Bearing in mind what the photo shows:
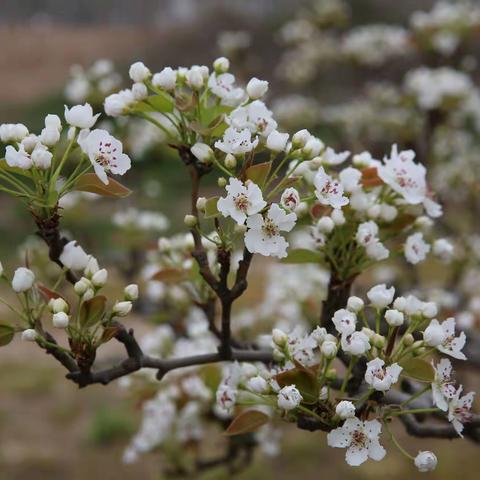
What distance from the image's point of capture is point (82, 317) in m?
1.21

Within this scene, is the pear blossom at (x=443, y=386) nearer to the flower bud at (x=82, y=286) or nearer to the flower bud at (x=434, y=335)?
the flower bud at (x=434, y=335)

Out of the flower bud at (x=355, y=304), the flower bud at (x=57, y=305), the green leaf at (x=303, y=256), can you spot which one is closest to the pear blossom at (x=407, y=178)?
the green leaf at (x=303, y=256)

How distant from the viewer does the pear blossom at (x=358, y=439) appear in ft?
3.60

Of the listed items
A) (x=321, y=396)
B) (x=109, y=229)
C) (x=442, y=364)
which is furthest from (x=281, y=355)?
(x=109, y=229)

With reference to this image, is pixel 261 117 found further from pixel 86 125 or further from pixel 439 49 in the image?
pixel 439 49

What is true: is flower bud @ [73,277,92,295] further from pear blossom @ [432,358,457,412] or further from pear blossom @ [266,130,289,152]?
pear blossom @ [432,358,457,412]

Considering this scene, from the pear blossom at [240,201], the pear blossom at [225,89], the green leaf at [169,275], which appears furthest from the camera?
the green leaf at [169,275]

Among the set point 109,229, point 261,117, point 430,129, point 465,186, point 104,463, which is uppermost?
point 261,117

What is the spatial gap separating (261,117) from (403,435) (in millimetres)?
2917

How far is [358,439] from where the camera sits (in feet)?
3.66

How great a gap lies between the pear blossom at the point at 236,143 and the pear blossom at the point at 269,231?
0.35 feet

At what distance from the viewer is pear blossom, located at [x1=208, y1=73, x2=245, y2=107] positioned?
1293 mm

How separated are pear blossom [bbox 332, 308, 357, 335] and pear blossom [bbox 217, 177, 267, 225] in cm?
22

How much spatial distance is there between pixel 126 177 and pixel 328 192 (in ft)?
23.9
